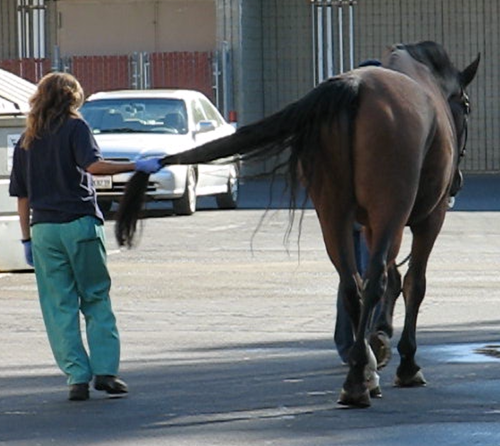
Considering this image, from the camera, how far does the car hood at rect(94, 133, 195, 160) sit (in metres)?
23.3

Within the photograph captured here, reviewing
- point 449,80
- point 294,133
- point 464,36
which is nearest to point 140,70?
point 464,36

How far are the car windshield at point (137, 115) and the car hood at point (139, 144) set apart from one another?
34 centimetres

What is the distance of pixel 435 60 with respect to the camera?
11.0 metres

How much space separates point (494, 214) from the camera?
2448cm

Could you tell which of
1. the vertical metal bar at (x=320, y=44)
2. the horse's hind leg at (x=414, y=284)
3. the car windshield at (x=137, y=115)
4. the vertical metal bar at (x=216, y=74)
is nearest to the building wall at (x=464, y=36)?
the vertical metal bar at (x=320, y=44)

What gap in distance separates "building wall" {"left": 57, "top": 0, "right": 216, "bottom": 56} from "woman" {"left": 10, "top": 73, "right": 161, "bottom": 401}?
2461 centimetres

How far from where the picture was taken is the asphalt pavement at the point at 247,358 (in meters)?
8.64

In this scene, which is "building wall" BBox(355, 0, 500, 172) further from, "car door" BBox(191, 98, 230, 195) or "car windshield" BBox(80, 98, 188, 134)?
"car windshield" BBox(80, 98, 188, 134)

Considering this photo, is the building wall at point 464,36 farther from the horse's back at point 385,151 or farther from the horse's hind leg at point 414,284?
the horse's back at point 385,151

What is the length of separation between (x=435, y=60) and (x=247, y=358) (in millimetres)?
2308

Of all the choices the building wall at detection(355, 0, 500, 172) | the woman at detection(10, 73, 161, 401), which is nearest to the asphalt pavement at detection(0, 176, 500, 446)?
the woman at detection(10, 73, 161, 401)

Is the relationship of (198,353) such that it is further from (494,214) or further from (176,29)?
(176,29)

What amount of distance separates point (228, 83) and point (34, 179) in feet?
74.9

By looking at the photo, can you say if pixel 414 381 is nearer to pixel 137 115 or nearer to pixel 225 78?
pixel 137 115
